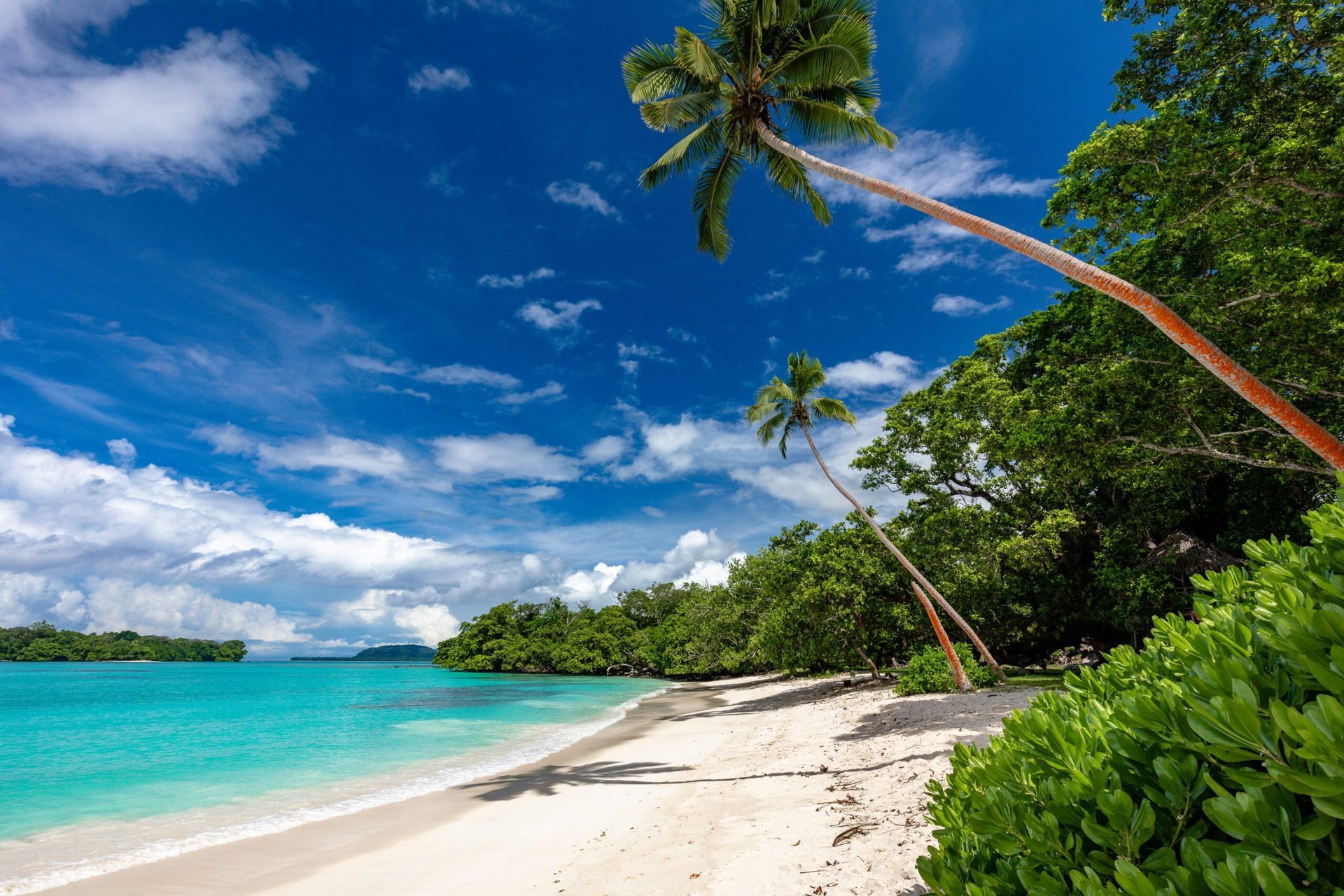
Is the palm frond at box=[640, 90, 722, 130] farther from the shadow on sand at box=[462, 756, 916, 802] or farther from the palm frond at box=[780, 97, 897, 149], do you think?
the shadow on sand at box=[462, 756, 916, 802]

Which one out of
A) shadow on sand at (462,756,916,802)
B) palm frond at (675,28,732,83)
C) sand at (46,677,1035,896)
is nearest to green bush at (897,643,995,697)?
sand at (46,677,1035,896)

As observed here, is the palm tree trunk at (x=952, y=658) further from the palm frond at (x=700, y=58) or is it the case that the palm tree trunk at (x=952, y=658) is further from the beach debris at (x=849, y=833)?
the palm frond at (x=700, y=58)

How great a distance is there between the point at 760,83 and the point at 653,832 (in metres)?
11.2

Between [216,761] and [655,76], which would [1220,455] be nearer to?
[655,76]

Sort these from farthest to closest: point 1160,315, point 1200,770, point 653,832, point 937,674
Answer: point 937,674
point 653,832
point 1160,315
point 1200,770

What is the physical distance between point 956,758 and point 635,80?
38.7ft

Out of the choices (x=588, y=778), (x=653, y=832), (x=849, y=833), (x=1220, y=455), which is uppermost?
(x=1220, y=455)

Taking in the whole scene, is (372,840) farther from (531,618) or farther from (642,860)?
(531,618)

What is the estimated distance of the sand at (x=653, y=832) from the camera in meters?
5.21

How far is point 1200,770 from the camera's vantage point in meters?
1.43

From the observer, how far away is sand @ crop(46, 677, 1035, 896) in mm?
5215

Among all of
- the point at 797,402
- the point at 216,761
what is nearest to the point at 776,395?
the point at 797,402

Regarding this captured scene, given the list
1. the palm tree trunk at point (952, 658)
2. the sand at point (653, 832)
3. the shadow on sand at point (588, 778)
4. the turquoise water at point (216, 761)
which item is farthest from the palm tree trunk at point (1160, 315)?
the turquoise water at point (216, 761)

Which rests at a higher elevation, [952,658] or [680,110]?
[680,110]
